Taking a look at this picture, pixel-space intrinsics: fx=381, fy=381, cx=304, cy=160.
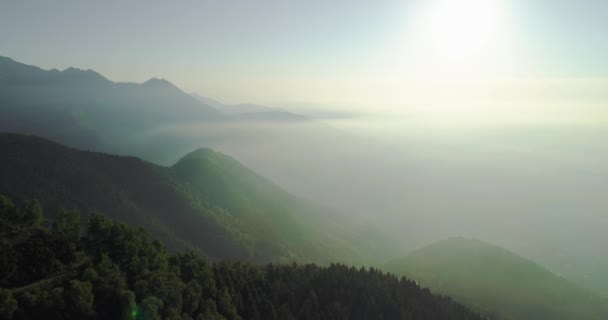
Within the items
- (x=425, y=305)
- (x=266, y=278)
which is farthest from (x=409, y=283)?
(x=266, y=278)

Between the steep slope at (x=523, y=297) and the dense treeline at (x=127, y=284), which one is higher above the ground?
the dense treeline at (x=127, y=284)

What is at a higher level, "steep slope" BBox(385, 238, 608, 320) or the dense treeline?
the dense treeline

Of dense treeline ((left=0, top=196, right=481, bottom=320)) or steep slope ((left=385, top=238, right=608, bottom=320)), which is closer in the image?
dense treeline ((left=0, top=196, right=481, bottom=320))

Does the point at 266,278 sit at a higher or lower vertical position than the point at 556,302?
higher

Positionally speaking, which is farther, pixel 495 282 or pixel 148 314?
pixel 495 282

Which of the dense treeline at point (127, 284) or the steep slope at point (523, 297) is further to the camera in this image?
the steep slope at point (523, 297)

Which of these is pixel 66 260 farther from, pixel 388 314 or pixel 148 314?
pixel 388 314

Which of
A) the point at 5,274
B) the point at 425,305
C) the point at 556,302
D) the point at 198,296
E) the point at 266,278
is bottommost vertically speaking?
the point at 556,302

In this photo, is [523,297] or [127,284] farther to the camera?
[523,297]
